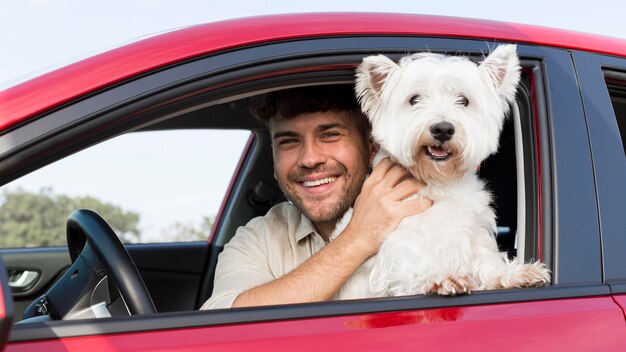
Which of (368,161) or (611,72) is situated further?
(368,161)

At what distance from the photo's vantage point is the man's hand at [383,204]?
2.30 m

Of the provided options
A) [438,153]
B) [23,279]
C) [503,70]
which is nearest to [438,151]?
[438,153]

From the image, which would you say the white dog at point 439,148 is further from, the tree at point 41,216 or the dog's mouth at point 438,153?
the tree at point 41,216

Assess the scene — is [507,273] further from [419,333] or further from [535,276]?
[419,333]

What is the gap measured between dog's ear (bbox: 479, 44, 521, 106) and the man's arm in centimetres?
39

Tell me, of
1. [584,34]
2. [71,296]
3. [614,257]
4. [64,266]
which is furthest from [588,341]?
[64,266]

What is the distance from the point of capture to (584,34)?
7.61ft

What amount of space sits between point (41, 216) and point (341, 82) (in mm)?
18078

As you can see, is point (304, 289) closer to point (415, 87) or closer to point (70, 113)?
point (415, 87)

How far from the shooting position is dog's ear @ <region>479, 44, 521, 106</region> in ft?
7.04

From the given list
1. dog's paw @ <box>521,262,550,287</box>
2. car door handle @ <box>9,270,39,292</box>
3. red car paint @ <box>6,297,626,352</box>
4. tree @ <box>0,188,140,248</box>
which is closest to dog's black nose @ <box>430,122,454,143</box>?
dog's paw @ <box>521,262,550,287</box>

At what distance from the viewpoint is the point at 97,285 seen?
85.1 inches

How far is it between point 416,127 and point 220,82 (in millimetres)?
699

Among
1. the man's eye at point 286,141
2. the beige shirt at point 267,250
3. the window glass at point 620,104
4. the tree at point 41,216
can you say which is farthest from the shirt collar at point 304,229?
the tree at point 41,216
